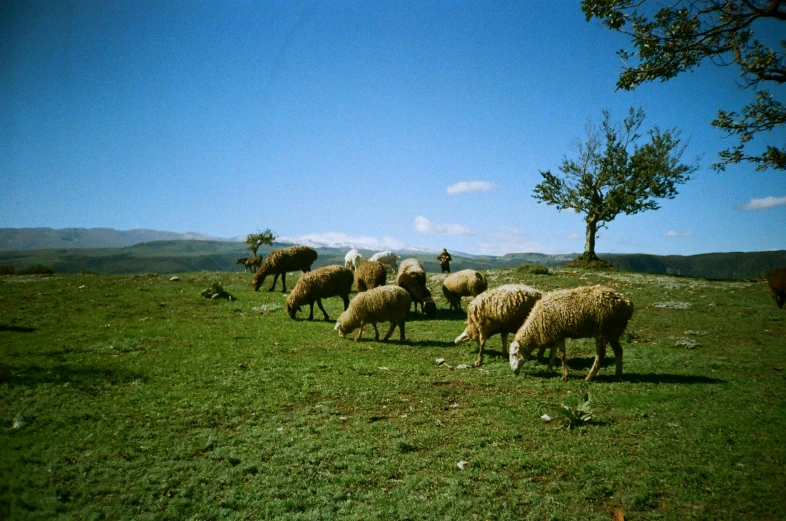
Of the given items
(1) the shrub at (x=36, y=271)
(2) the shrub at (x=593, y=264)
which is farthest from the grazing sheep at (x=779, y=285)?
(1) the shrub at (x=36, y=271)

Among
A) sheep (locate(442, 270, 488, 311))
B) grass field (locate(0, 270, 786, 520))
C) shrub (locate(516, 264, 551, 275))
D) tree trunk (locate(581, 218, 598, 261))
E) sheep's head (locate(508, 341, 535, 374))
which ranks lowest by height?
grass field (locate(0, 270, 786, 520))

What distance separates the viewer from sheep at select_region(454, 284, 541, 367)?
12188 mm

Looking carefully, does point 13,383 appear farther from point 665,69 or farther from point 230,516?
point 665,69

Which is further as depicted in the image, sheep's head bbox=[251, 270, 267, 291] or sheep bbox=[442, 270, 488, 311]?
sheep's head bbox=[251, 270, 267, 291]

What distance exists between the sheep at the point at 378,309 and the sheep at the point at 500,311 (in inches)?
109

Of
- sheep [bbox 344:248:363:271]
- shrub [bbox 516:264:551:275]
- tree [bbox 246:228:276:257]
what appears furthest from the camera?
tree [bbox 246:228:276:257]

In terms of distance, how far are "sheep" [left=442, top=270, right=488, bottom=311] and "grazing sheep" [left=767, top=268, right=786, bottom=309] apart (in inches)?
572

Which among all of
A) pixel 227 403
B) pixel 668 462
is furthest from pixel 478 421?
pixel 227 403

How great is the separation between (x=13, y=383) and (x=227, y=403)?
4785mm

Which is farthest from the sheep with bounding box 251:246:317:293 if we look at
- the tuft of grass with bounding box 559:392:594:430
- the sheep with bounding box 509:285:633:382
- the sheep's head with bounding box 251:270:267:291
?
the tuft of grass with bounding box 559:392:594:430

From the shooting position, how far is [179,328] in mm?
15180

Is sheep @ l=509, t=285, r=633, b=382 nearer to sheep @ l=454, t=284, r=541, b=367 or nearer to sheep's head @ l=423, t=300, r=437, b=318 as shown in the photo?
sheep @ l=454, t=284, r=541, b=367

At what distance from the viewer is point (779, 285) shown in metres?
20.0

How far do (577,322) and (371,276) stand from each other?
1182 centimetres
